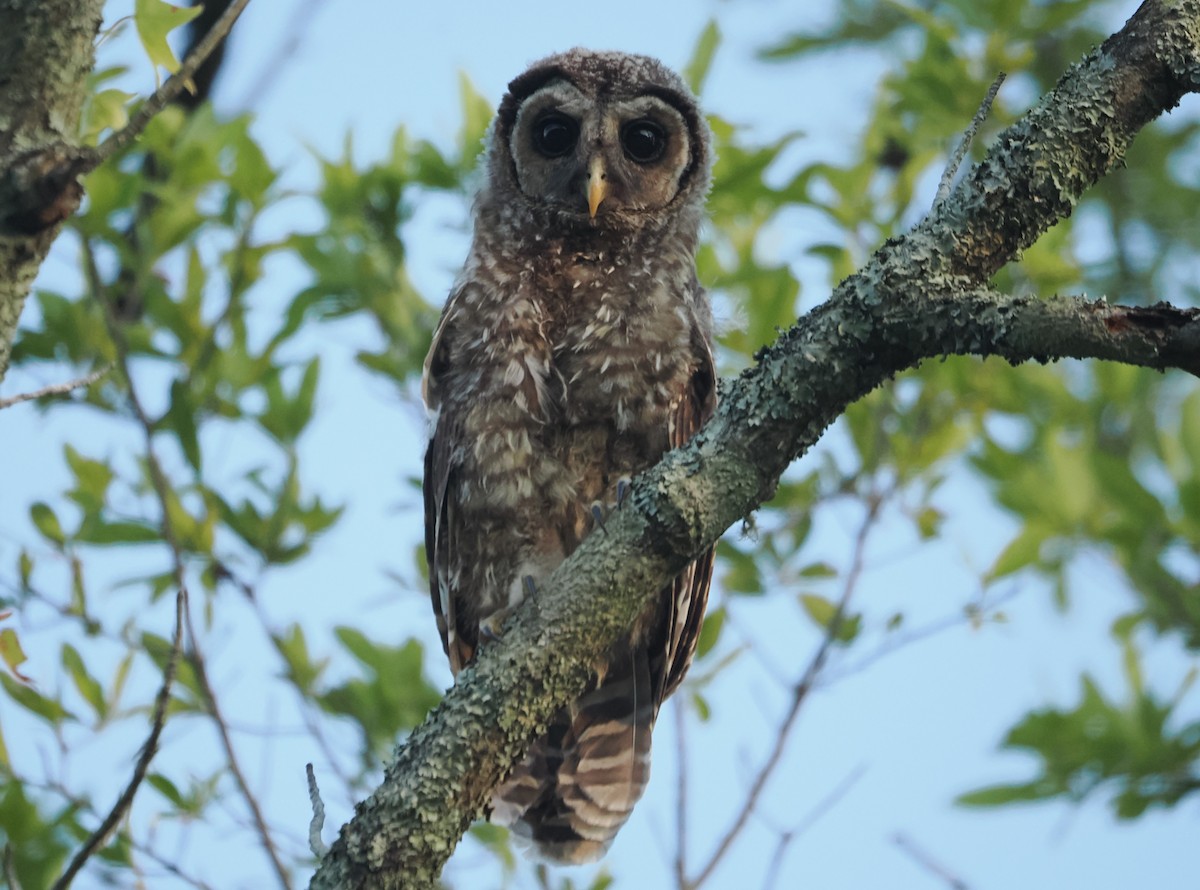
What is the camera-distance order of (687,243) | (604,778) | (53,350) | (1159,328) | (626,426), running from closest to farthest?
(1159,328) < (626,426) < (604,778) < (687,243) < (53,350)

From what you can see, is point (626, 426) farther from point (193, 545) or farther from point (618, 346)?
point (193, 545)

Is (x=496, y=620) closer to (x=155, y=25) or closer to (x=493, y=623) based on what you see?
(x=493, y=623)

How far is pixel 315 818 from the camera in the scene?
202cm

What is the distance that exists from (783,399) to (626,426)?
1227 mm

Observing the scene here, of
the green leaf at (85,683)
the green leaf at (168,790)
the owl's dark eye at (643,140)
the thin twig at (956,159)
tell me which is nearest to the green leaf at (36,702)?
the green leaf at (85,683)

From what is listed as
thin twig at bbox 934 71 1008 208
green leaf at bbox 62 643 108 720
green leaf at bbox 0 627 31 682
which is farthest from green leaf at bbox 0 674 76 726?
thin twig at bbox 934 71 1008 208

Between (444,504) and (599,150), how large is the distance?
1072 mm

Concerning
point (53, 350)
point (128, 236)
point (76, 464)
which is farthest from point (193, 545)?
point (128, 236)

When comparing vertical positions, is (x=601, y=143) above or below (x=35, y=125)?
above

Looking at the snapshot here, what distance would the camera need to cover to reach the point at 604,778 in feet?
11.1

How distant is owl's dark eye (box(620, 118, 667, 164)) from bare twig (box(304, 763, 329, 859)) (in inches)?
86.5

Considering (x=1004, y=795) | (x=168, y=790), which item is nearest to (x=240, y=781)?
(x=168, y=790)

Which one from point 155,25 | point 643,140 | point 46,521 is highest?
point 643,140

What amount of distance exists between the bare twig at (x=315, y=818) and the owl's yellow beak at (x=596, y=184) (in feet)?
5.81
